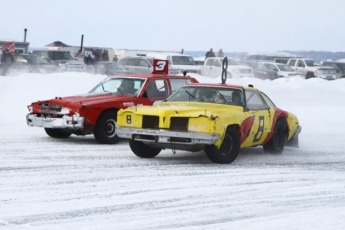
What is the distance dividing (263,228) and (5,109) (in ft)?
45.7

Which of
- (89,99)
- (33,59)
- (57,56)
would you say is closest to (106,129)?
(89,99)

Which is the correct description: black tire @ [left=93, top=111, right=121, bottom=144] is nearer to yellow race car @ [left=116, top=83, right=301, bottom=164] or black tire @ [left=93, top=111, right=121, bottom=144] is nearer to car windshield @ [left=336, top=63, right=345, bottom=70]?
yellow race car @ [left=116, top=83, right=301, bottom=164]

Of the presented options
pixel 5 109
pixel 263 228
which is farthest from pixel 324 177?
pixel 5 109

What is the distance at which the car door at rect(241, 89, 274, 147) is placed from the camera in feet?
40.9

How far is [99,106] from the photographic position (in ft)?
45.6

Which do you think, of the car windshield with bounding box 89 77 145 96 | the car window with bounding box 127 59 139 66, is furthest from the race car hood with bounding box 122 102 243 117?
the car window with bounding box 127 59 139 66

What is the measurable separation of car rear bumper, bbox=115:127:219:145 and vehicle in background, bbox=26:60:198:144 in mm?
2084

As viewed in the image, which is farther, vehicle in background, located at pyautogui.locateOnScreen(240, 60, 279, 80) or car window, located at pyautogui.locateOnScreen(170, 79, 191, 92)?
vehicle in background, located at pyautogui.locateOnScreen(240, 60, 279, 80)

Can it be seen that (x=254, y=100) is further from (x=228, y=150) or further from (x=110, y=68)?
(x=110, y=68)

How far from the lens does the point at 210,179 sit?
34.3 feet

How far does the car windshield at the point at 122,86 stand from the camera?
14.9 m

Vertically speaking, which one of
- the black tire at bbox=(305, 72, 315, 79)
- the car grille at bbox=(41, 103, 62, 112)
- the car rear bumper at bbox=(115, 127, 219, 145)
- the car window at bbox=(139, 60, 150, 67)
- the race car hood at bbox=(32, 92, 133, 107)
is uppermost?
the car window at bbox=(139, 60, 150, 67)

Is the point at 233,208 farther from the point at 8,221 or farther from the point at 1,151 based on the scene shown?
the point at 1,151

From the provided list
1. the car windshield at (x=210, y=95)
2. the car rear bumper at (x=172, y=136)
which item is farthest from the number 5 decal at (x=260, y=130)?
the car rear bumper at (x=172, y=136)
